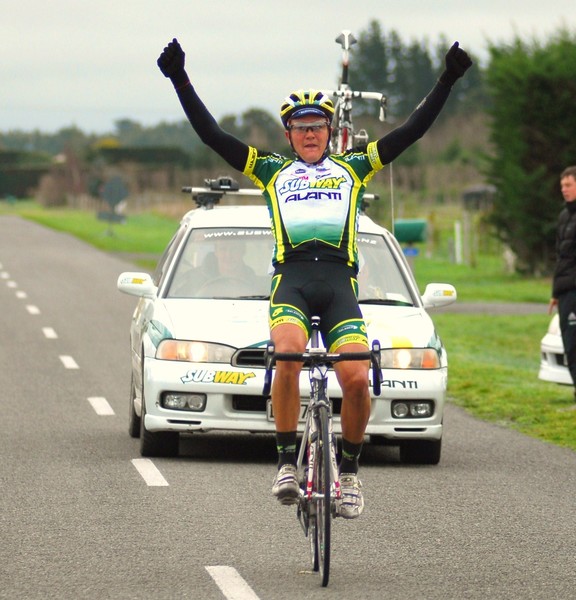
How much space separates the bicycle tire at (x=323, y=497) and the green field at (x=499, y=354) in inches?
208

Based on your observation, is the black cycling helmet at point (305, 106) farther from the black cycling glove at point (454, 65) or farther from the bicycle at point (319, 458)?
the bicycle at point (319, 458)

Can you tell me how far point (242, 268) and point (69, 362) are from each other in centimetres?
637

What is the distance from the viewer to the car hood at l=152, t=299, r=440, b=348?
10.3 meters

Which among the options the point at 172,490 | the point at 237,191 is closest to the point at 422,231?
the point at 237,191

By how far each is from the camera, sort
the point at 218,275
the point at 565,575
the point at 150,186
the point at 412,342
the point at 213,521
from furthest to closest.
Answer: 1. the point at 150,186
2. the point at 218,275
3. the point at 412,342
4. the point at 213,521
5. the point at 565,575

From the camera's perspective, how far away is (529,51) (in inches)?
1278

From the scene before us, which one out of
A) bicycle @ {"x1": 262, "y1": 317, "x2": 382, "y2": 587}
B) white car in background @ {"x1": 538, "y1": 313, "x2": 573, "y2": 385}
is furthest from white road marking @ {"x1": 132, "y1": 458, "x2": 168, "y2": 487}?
white car in background @ {"x1": 538, "y1": 313, "x2": 573, "y2": 385}

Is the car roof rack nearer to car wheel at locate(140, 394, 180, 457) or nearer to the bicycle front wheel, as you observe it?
car wheel at locate(140, 394, 180, 457)

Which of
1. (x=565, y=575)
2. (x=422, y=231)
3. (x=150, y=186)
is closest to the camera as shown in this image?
(x=565, y=575)

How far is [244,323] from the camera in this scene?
10422mm

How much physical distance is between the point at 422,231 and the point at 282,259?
16211mm

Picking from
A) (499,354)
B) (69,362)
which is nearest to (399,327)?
(69,362)

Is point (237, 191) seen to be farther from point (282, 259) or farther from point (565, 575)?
point (565, 575)

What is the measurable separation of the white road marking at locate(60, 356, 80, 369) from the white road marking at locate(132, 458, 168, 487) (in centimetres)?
654
